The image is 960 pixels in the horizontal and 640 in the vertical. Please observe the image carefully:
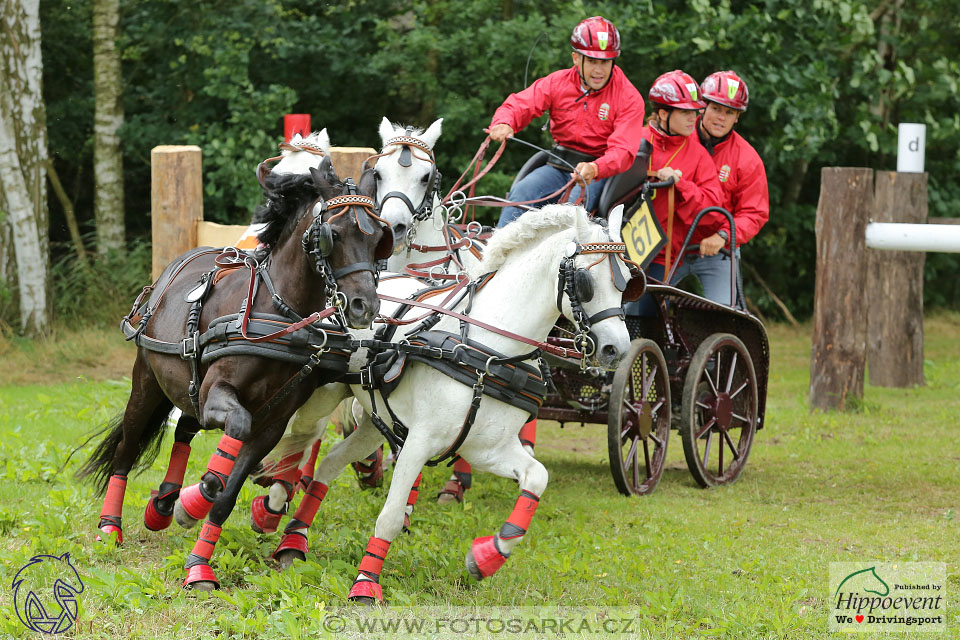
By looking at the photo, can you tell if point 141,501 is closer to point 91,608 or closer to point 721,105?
point 91,608

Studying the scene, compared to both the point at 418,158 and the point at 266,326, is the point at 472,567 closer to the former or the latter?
the point at 266,326

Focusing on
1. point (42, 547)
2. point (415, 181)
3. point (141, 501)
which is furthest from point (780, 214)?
point (42, 547)

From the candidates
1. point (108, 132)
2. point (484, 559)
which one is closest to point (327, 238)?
point (484, 559)

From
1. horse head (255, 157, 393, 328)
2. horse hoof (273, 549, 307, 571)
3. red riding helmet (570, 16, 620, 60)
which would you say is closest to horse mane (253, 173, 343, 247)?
horse head (255, 157, 393, 328)

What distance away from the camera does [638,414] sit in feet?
22.3

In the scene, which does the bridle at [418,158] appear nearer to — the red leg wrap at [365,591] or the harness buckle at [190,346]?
the harness buckle at [190,346]

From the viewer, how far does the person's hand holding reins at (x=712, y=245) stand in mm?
7062

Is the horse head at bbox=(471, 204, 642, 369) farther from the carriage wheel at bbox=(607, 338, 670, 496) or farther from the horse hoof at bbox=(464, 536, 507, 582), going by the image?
the carriage wheel at bbox=(607, 338, 670, 496)

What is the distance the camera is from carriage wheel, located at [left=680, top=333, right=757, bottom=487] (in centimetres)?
701

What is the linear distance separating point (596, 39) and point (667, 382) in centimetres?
213

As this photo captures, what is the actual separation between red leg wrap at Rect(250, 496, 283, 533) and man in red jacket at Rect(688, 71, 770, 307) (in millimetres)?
3437

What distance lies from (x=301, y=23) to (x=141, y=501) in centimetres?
786

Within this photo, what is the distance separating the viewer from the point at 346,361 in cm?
471

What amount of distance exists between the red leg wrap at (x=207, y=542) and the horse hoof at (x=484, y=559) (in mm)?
1028
